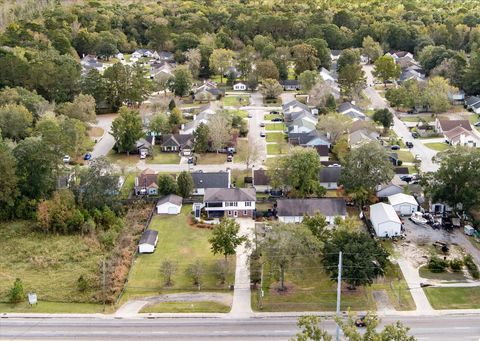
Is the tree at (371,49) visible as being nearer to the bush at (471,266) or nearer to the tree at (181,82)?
the tree at (181,82)

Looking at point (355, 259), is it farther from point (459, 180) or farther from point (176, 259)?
point (459, 180)

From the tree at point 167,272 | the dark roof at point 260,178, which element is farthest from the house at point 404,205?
the tree at point 167,272

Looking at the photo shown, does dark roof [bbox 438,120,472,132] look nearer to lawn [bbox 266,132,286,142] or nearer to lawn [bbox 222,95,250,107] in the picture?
lawn [bbox 266,132,286,142]

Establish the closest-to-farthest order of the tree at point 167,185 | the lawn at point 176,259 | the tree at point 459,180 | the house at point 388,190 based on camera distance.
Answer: the lawn at point 176,259, the tree at point 459,180, the house at point 388,190, the tree at point 167,185

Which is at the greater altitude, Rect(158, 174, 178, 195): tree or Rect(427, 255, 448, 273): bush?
Rect(427, 255, 448, 273): bush

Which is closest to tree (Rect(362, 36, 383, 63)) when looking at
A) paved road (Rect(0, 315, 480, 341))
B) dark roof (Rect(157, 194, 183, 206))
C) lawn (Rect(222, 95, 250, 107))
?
lawn (Rect(222, 95, 250, 107))

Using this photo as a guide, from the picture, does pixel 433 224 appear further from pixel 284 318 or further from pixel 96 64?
pixel 96 64

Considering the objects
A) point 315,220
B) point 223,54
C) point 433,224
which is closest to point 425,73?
point 223,54
